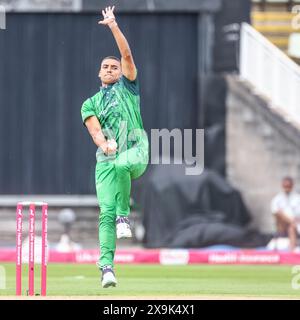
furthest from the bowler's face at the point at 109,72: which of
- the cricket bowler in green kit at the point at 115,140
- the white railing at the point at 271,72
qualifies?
the white railing at the point at 271,72

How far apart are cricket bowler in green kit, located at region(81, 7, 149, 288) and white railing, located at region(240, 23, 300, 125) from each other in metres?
12.2

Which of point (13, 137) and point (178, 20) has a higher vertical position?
point (178, 20)

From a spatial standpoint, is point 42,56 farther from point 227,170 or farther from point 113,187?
point 113,187

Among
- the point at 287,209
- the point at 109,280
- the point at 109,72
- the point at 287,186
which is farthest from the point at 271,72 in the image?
the point at 109,280

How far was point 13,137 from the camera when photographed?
23438 mm

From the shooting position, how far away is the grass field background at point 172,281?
35.8 feet

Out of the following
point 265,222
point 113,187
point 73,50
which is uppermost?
point 73,50

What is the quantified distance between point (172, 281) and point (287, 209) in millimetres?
8126

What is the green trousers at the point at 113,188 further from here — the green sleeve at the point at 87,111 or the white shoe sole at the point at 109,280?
the green sleeve at the point at 87,111

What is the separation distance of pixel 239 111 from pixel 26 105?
3.72 meters

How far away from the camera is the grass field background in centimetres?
1091

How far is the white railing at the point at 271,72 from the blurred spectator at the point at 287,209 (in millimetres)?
1801

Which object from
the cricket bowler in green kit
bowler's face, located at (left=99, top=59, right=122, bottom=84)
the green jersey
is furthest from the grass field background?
bowler's face, located at (left=99, top=59, right=122, bottom=84)
